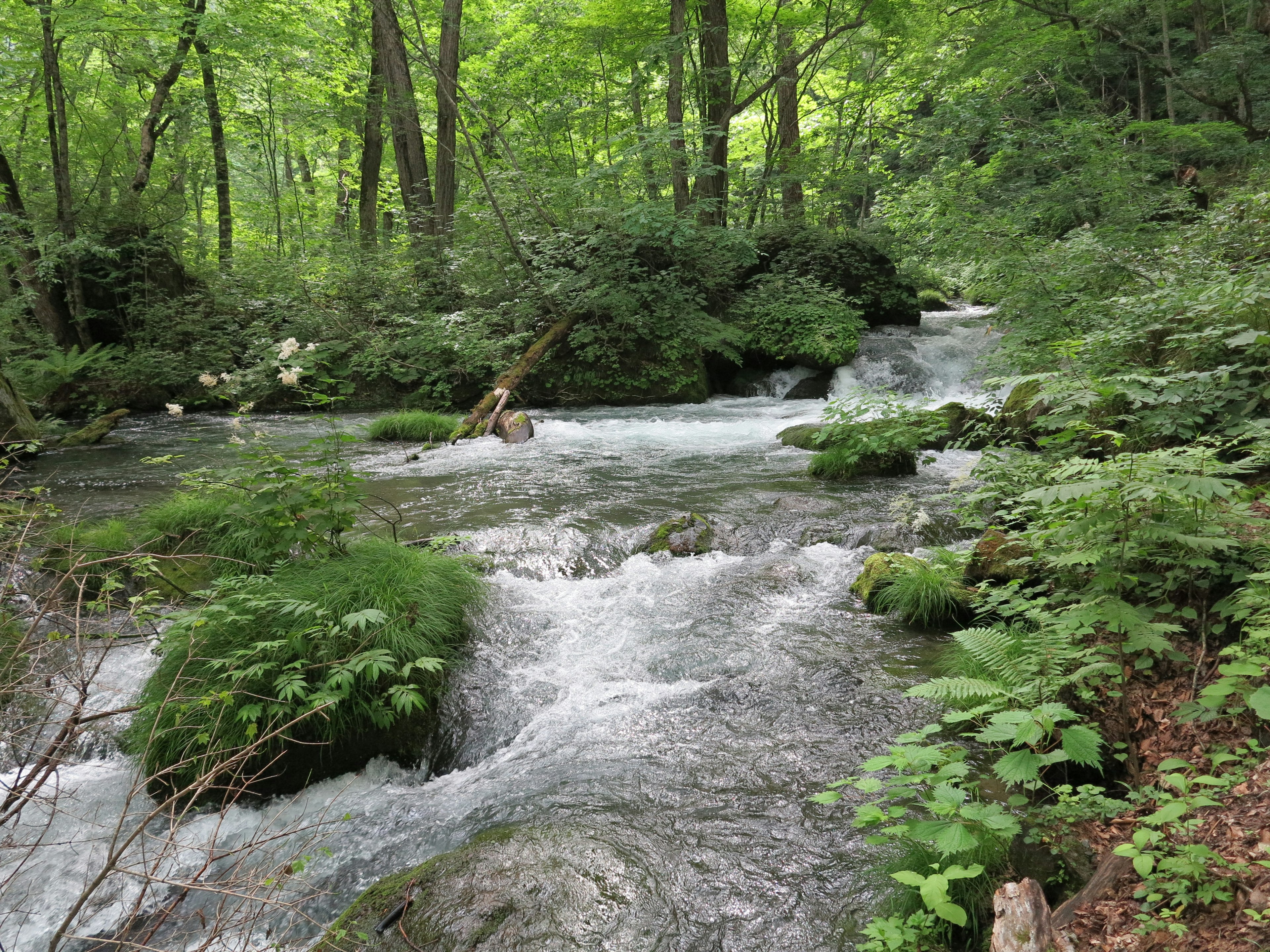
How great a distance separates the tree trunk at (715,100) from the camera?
14.8 m

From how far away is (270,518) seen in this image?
445cm

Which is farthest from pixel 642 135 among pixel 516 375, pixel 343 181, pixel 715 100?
pixel 343 181

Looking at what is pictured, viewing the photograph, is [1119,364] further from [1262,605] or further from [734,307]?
[734,307]

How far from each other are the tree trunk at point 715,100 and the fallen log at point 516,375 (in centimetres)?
382

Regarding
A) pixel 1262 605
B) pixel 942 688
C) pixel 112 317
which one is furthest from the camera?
pixel 112 317

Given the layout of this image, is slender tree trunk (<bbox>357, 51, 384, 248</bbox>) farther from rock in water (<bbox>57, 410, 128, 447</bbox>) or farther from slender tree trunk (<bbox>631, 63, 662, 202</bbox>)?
rock in water (<bbox>57, 410, 128, 447</bbox>)

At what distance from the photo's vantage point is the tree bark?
1177cm

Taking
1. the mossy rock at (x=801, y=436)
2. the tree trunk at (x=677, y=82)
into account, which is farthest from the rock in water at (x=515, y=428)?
the tree trunk at (x=677, y=82)

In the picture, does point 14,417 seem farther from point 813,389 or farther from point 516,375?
point 813,389

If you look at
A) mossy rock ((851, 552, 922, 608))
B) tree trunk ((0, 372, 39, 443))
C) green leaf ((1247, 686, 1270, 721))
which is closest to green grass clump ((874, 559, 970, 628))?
mossy rock ((851, 552, 922, 608))

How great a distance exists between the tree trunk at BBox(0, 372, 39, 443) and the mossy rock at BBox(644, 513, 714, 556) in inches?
352

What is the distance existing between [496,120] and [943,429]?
1854 cm

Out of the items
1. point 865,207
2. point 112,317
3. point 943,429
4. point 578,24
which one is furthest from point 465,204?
point 865,207

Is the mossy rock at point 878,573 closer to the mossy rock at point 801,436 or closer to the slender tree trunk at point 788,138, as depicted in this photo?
the mossy rock at point 801,436
